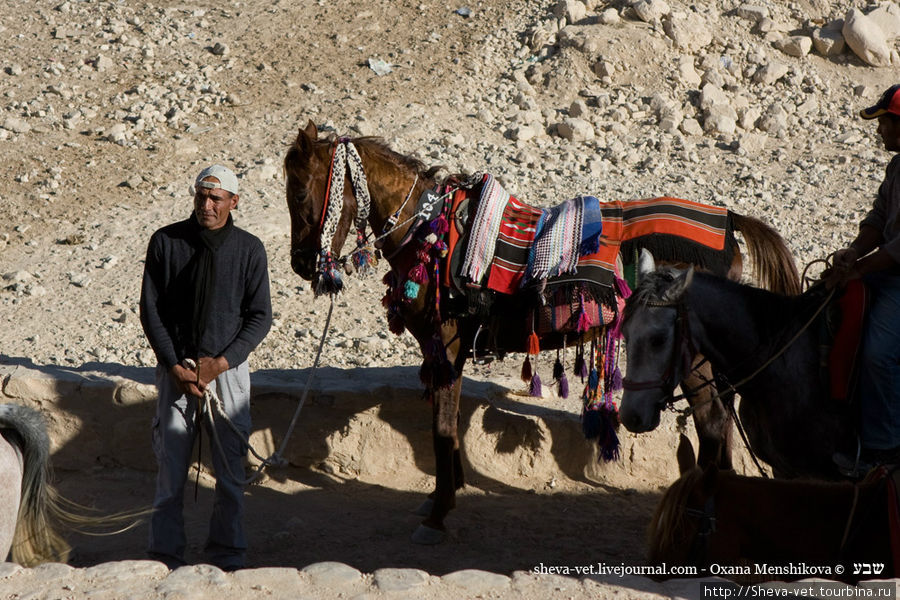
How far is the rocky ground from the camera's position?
954 centimetres

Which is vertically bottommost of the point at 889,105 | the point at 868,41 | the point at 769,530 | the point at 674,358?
the point at 769,530

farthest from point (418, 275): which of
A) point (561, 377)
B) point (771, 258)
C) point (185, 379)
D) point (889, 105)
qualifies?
point (889, 105)

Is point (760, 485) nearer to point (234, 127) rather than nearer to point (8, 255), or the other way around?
point (8, 255)

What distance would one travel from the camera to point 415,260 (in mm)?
4945

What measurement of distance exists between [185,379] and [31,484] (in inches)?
30.1

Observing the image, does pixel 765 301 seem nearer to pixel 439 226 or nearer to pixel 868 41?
pixel 439 226

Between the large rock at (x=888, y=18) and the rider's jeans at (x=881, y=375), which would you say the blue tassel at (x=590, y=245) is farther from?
the large rock at (x=888, y=18)

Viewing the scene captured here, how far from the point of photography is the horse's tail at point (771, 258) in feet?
16.9

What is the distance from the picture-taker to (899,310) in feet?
12.8

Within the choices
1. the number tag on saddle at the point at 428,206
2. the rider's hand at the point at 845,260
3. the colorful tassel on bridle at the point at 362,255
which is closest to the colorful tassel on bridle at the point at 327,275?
the colorful tassel on bridle at the point at 362,255

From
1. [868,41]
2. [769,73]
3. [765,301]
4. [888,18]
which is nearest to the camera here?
[765,301]

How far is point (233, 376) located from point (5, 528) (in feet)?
3.87

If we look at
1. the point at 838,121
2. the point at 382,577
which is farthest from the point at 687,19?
the point at 382,577

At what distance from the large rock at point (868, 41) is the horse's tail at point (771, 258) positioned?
8.04 meters
